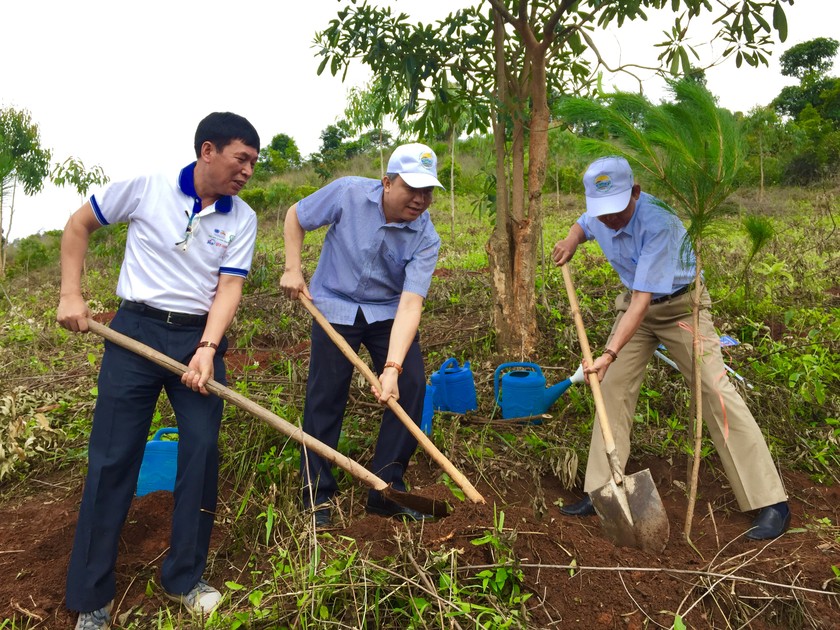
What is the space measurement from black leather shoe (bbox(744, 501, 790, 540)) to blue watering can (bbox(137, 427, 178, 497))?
Answer: 2.58 metres

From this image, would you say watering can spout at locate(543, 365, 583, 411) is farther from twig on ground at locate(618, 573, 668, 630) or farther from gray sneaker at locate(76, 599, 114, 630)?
gray sneaker at locate(76, 599, 114, 630)

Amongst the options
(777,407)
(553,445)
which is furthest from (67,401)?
(777,407)

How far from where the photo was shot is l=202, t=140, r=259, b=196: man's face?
2.30 metres

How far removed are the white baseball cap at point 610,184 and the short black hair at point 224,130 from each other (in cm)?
139

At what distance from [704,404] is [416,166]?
5.55 ft

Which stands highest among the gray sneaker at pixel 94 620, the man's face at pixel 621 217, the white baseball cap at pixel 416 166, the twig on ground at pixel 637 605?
the white baseball cap at pixel 416 166

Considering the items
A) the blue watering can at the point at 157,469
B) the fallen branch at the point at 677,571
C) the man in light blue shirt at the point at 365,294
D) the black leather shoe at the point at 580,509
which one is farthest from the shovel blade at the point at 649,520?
the blue watering can at the point at 157,469

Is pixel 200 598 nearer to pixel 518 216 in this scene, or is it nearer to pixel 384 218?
pixel 384 218

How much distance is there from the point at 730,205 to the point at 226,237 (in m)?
2.06

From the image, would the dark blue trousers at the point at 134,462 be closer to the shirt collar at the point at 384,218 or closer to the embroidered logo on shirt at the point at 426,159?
the shirt collar at the point at 384,218

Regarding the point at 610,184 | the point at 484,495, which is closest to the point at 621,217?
the point at 610,184

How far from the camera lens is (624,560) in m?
2.28

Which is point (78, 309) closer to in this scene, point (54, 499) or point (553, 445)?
point (54, 499)

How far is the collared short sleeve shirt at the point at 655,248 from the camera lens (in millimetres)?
2783
